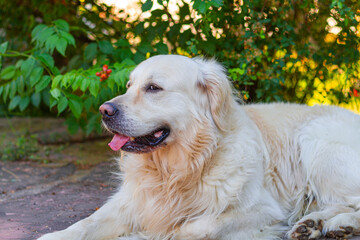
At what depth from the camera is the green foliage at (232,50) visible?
4.09 m

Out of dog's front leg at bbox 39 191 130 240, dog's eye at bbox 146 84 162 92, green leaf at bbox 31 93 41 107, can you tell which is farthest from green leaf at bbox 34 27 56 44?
dog's front leg at bbox 39 191 130 240

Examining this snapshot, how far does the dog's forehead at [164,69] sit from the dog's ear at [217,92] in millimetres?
92

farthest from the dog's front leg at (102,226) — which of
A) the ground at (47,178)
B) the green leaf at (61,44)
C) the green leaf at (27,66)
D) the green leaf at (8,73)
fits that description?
the green leaf at (8,73)

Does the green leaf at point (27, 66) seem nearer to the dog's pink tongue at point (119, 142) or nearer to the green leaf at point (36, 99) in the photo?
the green leaf at point (36, 99)

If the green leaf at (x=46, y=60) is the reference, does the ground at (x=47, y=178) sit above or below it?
below

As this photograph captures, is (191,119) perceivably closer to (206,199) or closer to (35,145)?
(206,199)

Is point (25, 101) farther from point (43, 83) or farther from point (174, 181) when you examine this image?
point (174, 181)

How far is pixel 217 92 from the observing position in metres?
2.97

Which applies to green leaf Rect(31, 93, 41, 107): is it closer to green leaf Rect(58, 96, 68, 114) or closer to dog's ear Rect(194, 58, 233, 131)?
green leaf Rect(58, 96, 68, 114)

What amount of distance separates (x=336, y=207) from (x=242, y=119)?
34.9 inches

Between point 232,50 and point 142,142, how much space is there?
6.41 feet

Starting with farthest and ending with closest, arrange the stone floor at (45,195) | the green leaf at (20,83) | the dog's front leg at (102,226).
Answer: the green leaf at (20,83), the stone floor at (45,195), the dog's front leg at (102,226)

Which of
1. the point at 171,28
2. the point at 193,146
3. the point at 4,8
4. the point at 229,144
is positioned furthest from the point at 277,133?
the point at 4,8

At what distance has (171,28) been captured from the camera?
14.8 feet
